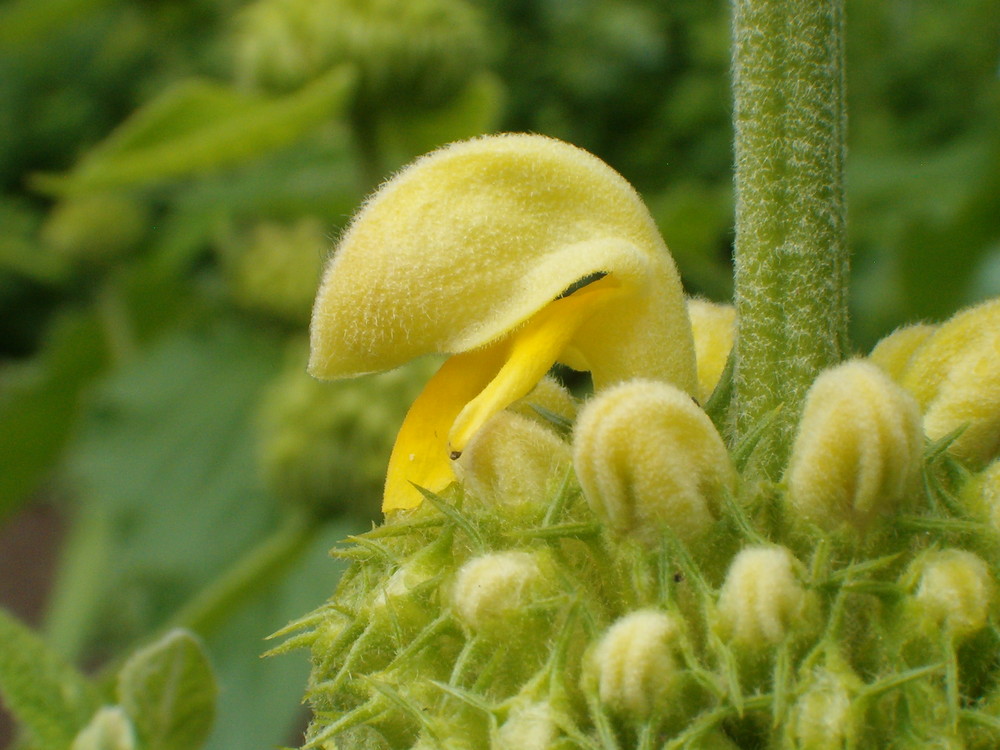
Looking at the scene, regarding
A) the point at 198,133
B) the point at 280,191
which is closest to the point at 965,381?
the point at 198,133

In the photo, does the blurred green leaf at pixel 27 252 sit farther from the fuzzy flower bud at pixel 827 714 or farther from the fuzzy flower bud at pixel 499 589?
the fuzzy flower bud at pixel 827 714

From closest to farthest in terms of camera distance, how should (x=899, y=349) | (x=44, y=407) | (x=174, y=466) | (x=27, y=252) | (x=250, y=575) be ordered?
(x=899, y=349), (x=250, y=575), (x=174, y=466), (x=44, y=407), (x=27, y=252)

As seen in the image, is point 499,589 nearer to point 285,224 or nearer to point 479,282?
point 479,282

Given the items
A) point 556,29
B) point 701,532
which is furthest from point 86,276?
point 701,532

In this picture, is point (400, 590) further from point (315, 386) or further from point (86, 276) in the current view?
point (86, 276)

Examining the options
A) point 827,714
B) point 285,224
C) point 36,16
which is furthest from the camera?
point 285,224

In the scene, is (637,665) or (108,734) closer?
Answer: (637,665)

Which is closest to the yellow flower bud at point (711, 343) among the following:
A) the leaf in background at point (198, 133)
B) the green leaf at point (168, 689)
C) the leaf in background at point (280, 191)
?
the green leaf at point (168, 689)

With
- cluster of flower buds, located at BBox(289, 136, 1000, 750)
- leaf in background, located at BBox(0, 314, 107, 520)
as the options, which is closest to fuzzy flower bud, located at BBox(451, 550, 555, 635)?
cluster of flower buds, located at BBox(289, 136, 1000, 750)

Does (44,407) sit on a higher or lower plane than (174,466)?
higher
